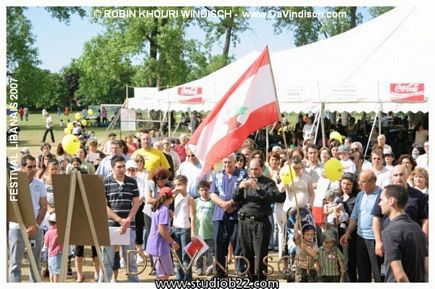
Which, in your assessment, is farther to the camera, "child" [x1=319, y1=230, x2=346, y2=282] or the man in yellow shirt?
the man in yellow shirt

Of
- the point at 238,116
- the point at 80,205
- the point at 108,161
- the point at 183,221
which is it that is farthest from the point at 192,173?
the point at 80,205

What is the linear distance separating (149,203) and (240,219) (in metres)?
1.53

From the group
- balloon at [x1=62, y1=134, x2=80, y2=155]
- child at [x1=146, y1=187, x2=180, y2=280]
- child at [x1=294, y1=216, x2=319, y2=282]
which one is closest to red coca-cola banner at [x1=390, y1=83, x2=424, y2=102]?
balloon at [x1=62, y1=134, x2=80, y2=155]

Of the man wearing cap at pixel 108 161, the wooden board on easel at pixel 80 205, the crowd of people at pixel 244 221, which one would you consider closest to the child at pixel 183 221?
the crowd of people at pixel 244 221

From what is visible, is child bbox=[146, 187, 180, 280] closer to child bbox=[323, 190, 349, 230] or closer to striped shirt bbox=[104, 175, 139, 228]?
striped shirt bbox=[104, 175, 139, 228]

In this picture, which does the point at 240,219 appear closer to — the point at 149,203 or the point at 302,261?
the point at 302,261

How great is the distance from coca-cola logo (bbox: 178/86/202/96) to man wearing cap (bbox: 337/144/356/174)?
23.4ft

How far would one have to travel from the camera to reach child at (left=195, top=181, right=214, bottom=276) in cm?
905

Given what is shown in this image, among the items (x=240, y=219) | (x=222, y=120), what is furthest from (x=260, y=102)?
(x=240, y=219)

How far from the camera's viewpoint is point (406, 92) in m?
15.7

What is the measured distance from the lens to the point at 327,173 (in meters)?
9.16

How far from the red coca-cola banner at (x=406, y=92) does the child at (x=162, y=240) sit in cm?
855

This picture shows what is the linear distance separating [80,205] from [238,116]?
1.78m
